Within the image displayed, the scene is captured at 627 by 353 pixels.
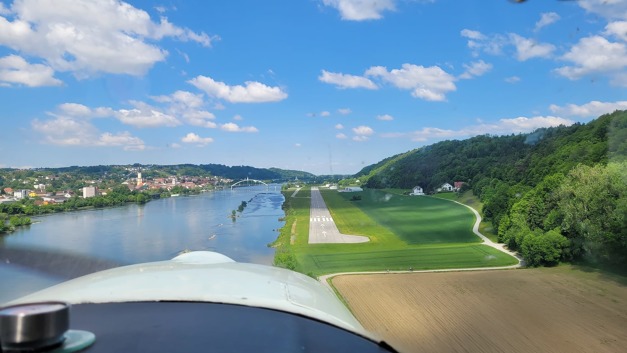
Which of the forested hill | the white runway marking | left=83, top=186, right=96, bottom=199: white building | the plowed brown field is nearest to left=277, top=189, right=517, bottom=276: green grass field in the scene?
the white runway marking

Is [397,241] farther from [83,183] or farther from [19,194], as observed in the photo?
[83,183]

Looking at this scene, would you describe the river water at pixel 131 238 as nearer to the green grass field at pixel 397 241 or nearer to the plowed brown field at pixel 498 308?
the green grass field at pixel 397 241

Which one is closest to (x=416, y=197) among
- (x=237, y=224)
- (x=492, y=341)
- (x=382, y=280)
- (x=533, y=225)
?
(x=237, y=224)

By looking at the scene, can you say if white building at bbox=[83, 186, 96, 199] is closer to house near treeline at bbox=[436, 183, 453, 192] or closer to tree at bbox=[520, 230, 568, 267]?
house near treeline at bbox=[436, 183, 453, 192]

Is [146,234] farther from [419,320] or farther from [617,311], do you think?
[617,311]

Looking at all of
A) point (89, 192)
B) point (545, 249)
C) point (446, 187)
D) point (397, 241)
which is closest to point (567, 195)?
point (545, 249)

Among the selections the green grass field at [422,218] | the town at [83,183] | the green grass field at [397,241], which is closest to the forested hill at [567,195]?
the green grass field at [397,241]
